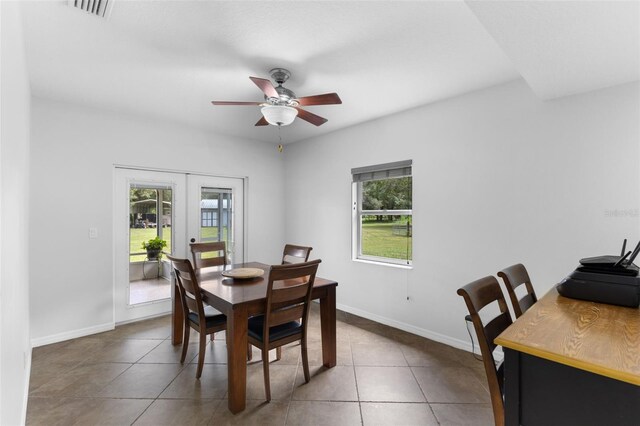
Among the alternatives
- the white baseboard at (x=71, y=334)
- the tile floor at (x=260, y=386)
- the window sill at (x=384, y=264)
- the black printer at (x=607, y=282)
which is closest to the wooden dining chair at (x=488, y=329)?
the black printer at (x=607, y=282)

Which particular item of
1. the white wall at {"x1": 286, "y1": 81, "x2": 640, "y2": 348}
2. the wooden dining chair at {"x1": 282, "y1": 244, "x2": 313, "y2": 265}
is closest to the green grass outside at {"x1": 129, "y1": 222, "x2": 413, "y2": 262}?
the white wall at {"x1": 286, "y1": 81, "x2": 640, "y2": 348}

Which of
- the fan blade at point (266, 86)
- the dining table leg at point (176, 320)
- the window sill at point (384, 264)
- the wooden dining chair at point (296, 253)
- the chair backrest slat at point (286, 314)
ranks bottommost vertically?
the dining table leg at point (176, 320)

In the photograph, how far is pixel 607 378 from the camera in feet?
3.21

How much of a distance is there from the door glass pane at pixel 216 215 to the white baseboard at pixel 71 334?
1448 mm

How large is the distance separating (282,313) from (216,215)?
266 cm

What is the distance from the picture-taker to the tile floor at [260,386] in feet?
6.57

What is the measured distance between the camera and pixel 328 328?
2.64 m

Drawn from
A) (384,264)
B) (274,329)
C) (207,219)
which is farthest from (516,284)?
(207,219)

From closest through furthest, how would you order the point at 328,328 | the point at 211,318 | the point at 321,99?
the point at 321,99 → the point at 211,318 → the point at 328,328

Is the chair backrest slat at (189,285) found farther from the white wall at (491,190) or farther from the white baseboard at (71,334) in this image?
the white wall at (491,190)

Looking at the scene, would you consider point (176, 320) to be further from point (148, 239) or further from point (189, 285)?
point (148, 239)

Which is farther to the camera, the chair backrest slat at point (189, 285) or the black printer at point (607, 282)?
the chair backrest slat at point (189, 285)

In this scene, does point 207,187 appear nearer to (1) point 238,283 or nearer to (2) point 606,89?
(1) point 238,283

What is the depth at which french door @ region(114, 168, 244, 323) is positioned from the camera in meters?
3.67
